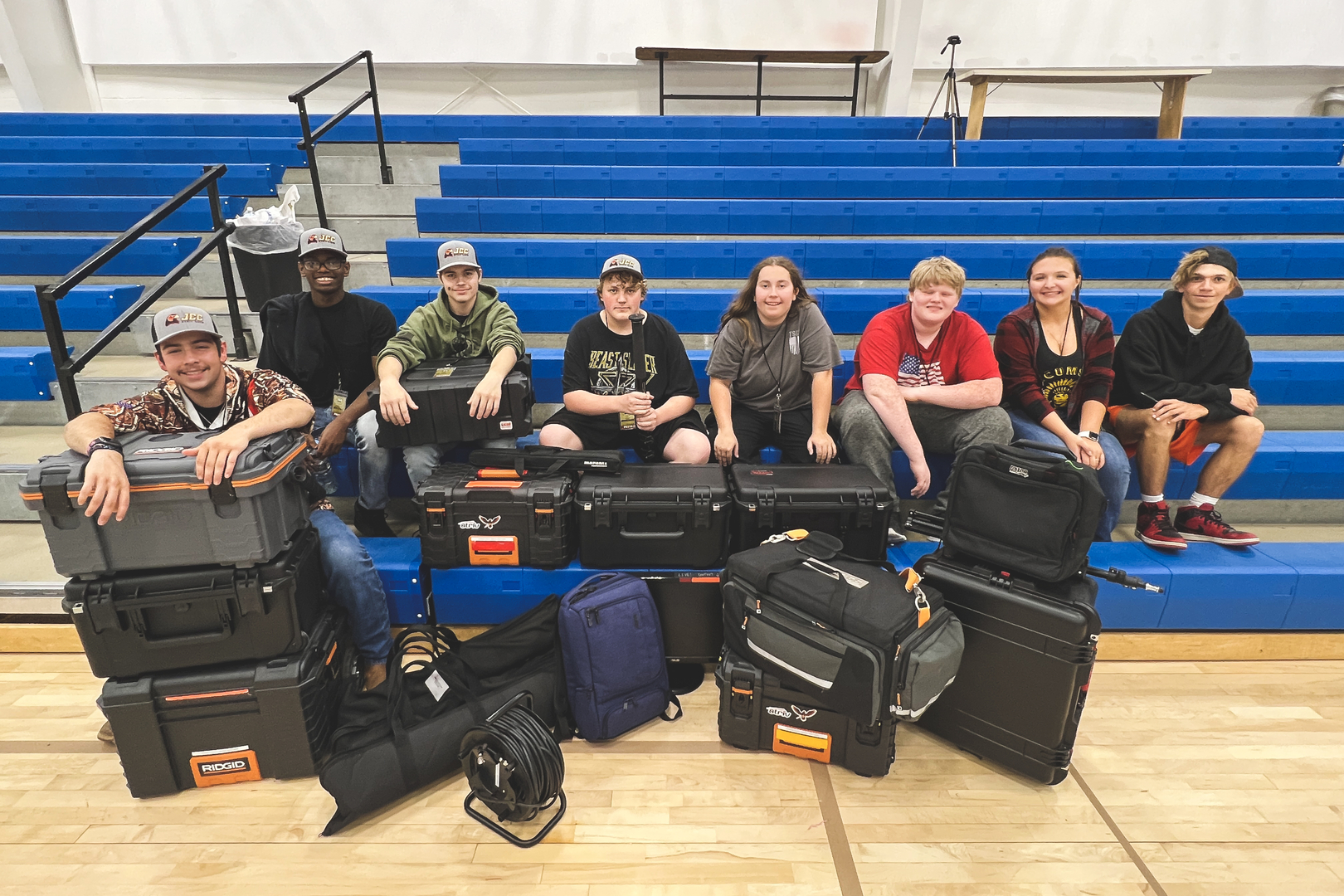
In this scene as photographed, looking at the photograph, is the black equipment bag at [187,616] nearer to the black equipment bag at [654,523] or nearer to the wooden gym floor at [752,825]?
the wooden gym floor at [752,825]

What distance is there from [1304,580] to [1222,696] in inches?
20.1

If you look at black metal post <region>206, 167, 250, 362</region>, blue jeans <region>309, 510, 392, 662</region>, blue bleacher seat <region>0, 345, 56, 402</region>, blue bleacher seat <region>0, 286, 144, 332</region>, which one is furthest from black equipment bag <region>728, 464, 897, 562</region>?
blue bleacher seat <region>0, 286, 144, 332</region>

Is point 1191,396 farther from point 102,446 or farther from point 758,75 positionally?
point 758,75

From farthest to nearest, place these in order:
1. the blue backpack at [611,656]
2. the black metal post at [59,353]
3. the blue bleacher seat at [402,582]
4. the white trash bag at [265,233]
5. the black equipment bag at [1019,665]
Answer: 1. the white trash bag at [265,233]
2. the blue bleacher seat at [402,582]
3. the black metal post at [59,353]
4. the blue backpack at [611,656]
5. the black equipment bag at [1019,665]

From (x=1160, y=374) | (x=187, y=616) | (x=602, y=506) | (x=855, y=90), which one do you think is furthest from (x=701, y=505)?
(x=855, y=90)

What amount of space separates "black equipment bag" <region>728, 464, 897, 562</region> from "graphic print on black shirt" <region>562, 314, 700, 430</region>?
0.54m

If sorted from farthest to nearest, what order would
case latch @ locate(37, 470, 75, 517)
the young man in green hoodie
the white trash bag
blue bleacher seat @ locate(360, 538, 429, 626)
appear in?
the white trash bag, the young man in green hoodie, blue bleacher seat @ locate(360, 538, 429, 626), case latch @ locate(37, 470, 75, 517)

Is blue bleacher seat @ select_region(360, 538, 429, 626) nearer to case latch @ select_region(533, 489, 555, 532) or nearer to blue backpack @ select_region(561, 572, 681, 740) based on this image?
case latch @ select_region(533, 489, 555, 532)

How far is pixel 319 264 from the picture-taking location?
2414mm

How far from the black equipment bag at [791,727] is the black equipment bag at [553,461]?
797 millimetres

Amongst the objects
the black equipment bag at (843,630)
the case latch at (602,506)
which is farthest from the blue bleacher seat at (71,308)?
the black equipment bag at (843,630)

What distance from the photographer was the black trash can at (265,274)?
3383 mm

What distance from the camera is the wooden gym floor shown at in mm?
1517

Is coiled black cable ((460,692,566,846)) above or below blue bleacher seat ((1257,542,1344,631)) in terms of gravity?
below
